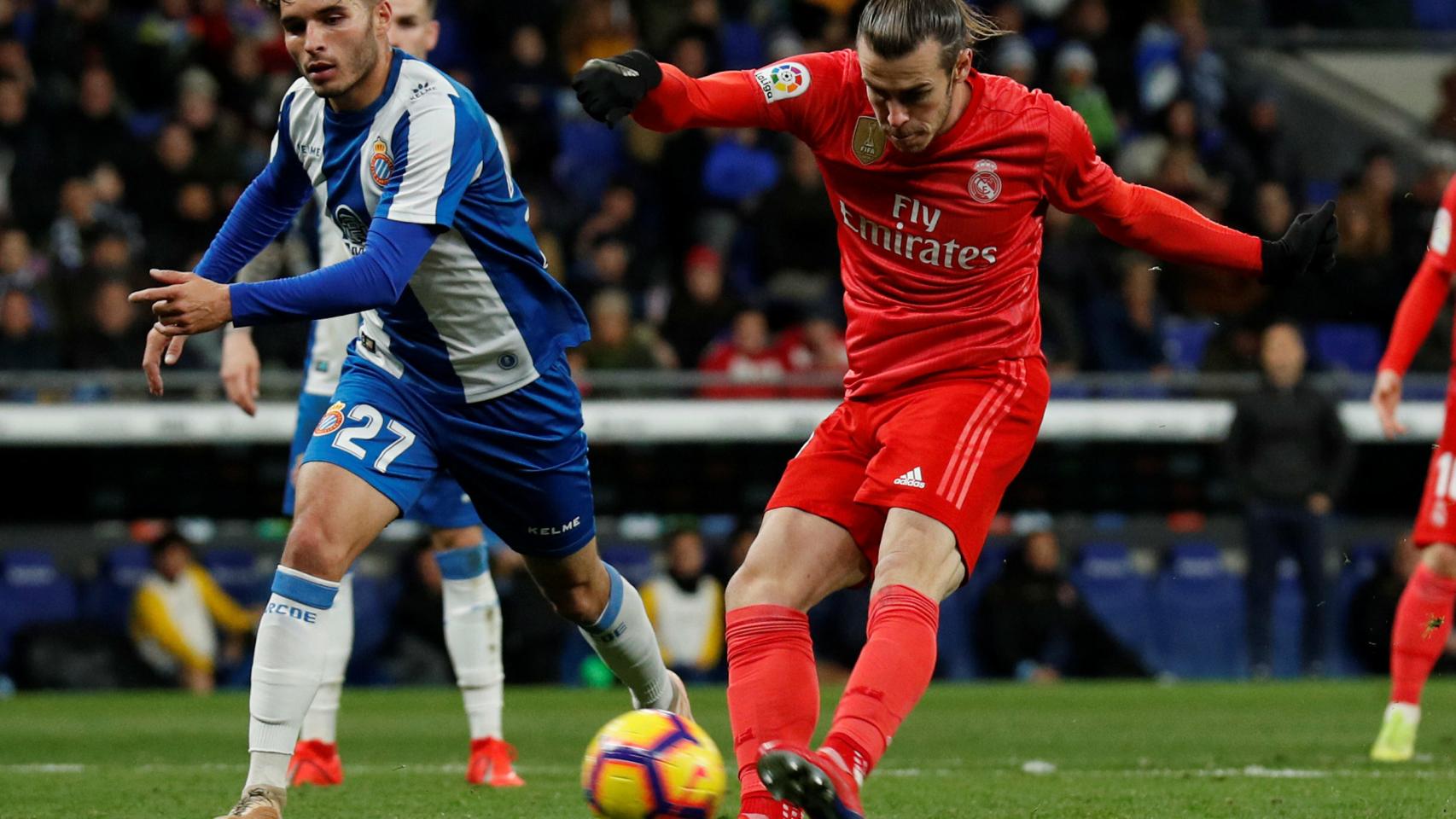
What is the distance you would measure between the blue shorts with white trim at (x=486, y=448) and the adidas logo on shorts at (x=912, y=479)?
1255mm

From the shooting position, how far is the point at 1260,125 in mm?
18156

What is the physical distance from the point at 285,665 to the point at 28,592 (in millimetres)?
8660

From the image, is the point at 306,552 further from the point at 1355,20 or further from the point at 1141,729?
the point at 1355,20

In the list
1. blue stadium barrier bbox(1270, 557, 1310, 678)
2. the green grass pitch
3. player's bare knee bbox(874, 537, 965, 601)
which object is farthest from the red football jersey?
blue stadium barrier bbox(1270, 557, 1310, 678)

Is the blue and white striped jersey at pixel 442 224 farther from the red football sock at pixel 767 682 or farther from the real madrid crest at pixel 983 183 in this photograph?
the real madrid crest at pixel 983 183

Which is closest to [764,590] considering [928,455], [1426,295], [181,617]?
[928,455]

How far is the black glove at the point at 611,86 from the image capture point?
479 centimetres

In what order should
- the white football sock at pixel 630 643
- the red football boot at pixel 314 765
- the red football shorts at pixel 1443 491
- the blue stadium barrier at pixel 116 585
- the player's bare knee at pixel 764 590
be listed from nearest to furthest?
the player's bare knee at pixel 764 590
the white football sock at pixel 630 643
the red football boot at pixel 314 765
the red football shorts at pixel 1443 491
the blue stadium barrier at pixel 116 585

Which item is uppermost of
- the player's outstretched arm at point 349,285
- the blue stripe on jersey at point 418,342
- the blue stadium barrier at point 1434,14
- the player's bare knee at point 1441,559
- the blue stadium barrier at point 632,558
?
the blue stadium barrier at point 1434,14

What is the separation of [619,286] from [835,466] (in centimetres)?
963

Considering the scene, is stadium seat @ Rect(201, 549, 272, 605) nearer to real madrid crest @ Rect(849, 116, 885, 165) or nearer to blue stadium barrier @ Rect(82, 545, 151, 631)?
blue stadium barrier @ Rect(82, 545, 151, 631)

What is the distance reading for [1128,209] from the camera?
5285 millimetres

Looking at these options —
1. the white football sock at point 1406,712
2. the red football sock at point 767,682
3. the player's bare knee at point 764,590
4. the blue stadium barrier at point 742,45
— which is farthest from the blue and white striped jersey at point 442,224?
the blue stadium barrier at point 742,45

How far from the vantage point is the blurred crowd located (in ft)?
46.2
